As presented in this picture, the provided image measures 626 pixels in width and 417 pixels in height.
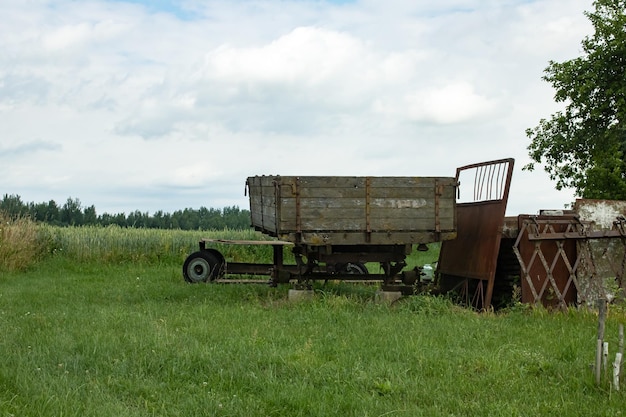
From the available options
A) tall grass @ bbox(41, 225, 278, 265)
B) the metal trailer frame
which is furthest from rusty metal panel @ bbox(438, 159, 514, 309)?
tall grass @ bbox(41, 225, 278, 265)

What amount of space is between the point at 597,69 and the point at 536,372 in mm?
23670

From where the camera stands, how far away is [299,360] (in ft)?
24.2

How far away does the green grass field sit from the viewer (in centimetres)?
614

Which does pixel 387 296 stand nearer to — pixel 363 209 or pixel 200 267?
pixel 363 209

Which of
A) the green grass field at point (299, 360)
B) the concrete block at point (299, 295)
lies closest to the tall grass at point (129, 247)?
the green grass field at point (299, 360)

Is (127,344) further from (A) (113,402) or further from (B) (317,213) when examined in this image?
(B) (317,213)

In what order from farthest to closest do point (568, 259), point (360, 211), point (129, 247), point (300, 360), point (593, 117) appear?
1. point (593, 117)
2. point (129, 247)
3. point (568, 259)
4. point (360, 211)
5. point (300, 360)

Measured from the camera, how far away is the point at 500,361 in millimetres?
7555

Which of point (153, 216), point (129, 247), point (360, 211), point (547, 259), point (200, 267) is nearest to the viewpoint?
point (360, 211)

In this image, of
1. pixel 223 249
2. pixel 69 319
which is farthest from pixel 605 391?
pixel 223 249

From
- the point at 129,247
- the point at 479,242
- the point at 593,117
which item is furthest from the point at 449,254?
the point at 593,117

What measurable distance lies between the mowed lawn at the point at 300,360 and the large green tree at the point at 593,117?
1648 centimetres

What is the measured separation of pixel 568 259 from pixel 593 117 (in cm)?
1759

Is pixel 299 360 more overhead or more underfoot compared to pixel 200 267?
more underfoot
